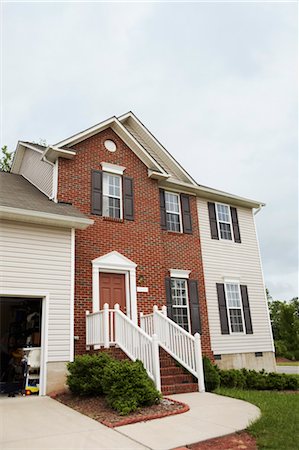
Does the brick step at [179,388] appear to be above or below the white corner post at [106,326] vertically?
below

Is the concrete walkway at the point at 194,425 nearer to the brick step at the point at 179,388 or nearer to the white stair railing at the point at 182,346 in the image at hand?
the brick step at the point at 179,388

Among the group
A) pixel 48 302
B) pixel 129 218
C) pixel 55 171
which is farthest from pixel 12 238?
pixel 129 218

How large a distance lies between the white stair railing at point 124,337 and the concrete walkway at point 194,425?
3.99ft

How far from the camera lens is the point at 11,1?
9.89 meters

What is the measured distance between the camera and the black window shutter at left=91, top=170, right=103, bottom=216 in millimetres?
11727

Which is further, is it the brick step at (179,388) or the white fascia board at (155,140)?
the white fascia board at (155,140)

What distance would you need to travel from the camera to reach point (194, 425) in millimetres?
6090

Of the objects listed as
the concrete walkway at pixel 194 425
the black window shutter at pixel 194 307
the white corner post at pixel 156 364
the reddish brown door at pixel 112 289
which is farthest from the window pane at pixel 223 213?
the concrete walkway at pixel 194 425

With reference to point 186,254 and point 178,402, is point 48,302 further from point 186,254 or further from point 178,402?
point 186,254

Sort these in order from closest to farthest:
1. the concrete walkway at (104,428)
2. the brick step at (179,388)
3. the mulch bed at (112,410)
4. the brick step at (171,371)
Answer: the concrete walkway at (104,428), the mulch bed at (112,410), the brick step at (179,388), the brick step at (171,371)

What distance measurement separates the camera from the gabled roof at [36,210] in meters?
9.15

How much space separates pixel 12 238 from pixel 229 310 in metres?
8.89

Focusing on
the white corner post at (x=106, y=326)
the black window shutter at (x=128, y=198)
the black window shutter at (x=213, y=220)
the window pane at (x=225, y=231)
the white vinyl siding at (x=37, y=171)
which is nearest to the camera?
the white corner post at (x=106, y=326)

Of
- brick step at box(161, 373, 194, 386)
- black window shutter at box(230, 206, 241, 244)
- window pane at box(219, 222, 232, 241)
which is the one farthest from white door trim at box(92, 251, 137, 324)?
black window shutter at box(230, 206, 241, 244)
